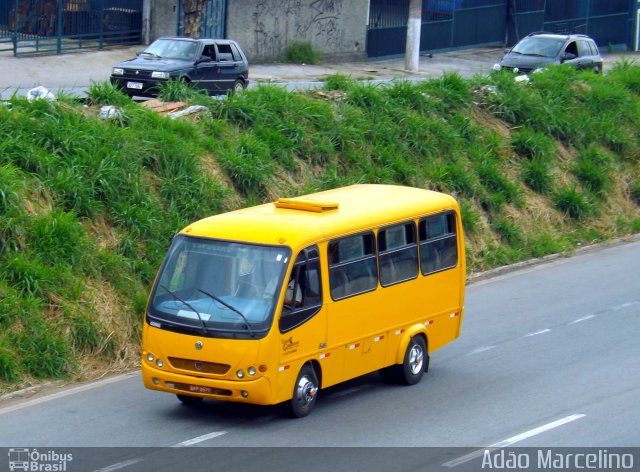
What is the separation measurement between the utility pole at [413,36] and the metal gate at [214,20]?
7.18m

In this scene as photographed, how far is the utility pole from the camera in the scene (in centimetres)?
4109

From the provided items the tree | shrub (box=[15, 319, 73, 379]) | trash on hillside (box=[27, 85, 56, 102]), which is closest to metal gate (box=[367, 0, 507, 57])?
the tree

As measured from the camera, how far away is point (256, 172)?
59.7ft

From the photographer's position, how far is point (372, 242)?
12695 mm

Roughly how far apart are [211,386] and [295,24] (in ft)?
103

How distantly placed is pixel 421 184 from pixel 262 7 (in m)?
20.4

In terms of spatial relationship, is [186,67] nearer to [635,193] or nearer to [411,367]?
[635,193]

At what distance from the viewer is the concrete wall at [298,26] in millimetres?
39531

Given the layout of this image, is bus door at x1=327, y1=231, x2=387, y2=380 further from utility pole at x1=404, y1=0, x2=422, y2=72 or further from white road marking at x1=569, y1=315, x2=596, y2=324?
utility pole at x1=404, y1=0, x2=422, y2=72

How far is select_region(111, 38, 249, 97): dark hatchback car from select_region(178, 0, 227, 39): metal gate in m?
10.3

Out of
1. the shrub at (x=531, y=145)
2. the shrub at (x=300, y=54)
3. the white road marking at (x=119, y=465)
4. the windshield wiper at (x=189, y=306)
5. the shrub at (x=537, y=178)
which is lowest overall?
the white road marking at (x=119, y=465)

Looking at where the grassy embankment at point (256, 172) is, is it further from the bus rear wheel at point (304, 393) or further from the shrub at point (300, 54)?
the shrub at point (300, 54)

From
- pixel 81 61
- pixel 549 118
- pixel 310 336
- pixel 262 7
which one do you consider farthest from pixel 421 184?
pixel 262 7

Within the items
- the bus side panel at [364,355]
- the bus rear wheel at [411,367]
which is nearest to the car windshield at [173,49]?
the bus rear wheel at [411,367]
